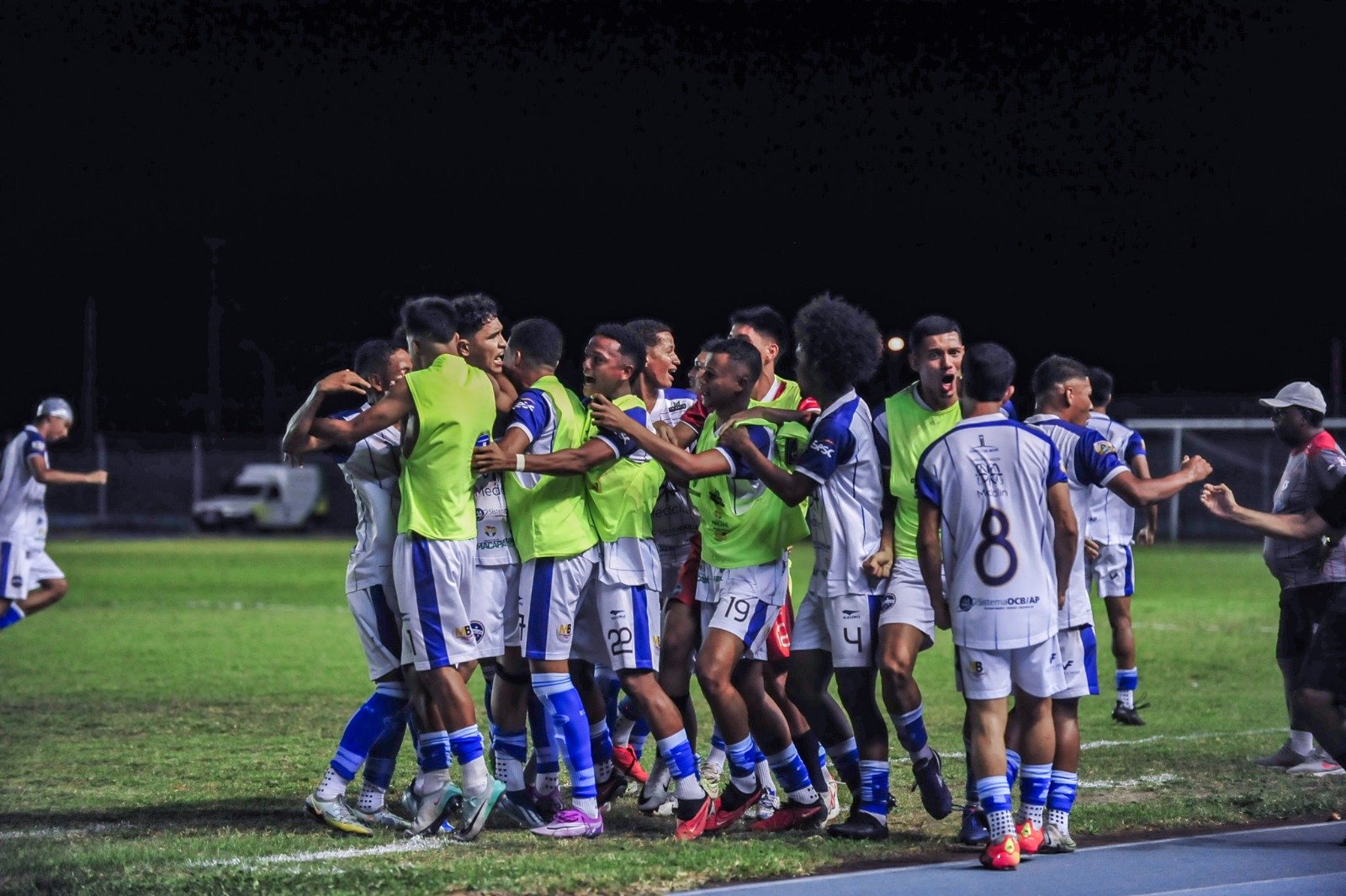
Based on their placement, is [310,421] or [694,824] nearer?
[694,824]

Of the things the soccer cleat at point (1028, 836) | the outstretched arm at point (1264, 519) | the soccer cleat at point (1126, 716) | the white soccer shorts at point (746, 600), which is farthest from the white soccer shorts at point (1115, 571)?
the soccer cleat at point (1028, 836)

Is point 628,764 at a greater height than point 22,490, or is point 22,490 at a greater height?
point 22,490

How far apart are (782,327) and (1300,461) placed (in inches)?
120

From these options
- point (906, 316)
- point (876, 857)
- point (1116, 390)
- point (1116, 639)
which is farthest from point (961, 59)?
point (876, 857)

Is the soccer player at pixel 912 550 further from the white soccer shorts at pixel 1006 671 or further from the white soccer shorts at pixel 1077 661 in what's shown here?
the white soccer shorts at pixel 1077 661

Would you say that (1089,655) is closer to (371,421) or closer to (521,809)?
(521,809)

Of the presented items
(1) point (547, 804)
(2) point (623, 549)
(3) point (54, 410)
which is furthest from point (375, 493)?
(3) point (54, 410)

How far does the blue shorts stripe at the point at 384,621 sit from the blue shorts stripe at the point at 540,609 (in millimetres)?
654

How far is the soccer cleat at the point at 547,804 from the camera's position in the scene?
7055 millimetres

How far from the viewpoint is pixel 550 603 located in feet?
22.0

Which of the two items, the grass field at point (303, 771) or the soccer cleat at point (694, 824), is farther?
the soccer cleat at point (694, 824)

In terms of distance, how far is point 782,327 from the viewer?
25.2 feet

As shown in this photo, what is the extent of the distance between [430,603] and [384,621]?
448mm

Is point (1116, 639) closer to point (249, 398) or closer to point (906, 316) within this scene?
point (906, 316)
